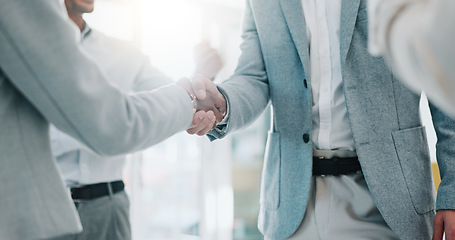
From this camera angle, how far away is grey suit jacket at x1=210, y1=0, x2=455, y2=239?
1.03 metres

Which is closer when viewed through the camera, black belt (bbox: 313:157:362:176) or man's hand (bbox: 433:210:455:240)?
man's hand (bbox: 433:210:455:240)

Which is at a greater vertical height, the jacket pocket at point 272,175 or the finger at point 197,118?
the finger at point 197,118

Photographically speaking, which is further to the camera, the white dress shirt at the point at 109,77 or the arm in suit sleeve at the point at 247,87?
the white dress shirt at the point at 109,77

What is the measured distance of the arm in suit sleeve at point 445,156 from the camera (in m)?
0.97

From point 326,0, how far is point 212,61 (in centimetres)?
72

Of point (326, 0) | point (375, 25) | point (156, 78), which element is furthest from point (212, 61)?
point (375, 25)

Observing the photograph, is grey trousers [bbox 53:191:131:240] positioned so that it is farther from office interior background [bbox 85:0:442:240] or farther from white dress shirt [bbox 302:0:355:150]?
office interior background [bbox 85:0:442:240]

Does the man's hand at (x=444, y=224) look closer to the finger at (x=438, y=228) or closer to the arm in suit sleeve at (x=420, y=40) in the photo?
the finger at (x=438, y=228)

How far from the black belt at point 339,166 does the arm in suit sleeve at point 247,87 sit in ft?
0.95

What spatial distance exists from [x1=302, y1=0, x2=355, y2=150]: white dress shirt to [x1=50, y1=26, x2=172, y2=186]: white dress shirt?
0.87 m

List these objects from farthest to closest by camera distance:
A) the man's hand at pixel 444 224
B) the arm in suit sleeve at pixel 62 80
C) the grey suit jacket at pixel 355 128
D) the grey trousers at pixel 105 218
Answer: the grey trousers at pixel 105 218 → the grey suit jacket at pixel 355 128 → the man's hand at pixel 444 224 → the arm in suit sleeve at pixel 62 80

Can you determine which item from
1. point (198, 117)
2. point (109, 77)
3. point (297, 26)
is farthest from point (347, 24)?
point (109, 77)

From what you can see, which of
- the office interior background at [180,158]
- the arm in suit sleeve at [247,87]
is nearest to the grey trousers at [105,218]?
the arm in suit sleeve at [247,87]

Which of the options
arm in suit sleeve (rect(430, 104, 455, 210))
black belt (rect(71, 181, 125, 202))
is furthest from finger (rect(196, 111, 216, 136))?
black belt (rect(71, 181, 125, 202))
